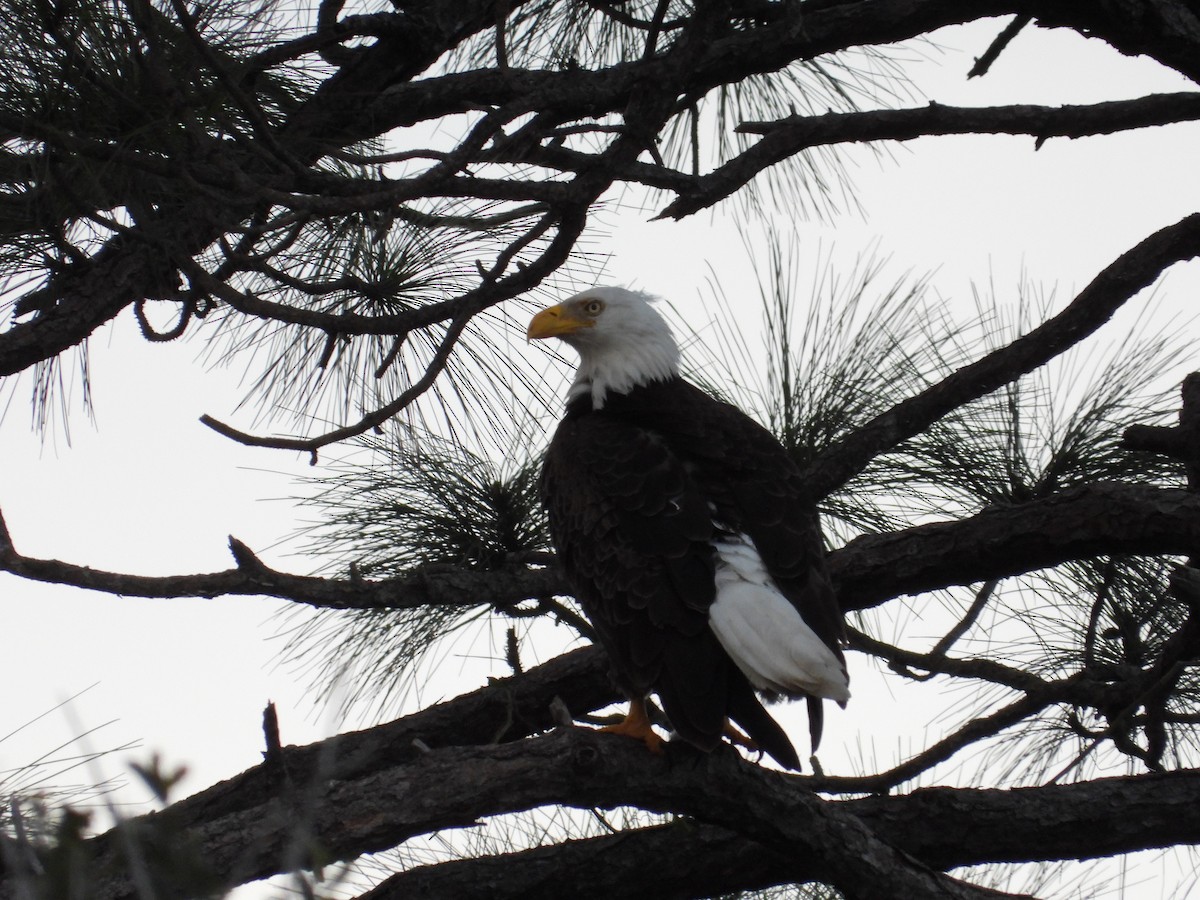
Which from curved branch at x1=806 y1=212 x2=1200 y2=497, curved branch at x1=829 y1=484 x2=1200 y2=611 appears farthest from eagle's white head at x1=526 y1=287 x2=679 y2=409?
curved branch at x1=829 y1=484 x2=1200 y2=611

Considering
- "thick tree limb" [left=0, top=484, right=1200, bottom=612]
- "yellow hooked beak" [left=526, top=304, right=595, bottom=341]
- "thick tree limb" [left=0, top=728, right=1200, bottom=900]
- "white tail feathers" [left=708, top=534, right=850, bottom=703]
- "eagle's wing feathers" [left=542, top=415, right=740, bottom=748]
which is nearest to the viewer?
"thick tree limb" [left=0, top=728, right=1200, bottom=900]

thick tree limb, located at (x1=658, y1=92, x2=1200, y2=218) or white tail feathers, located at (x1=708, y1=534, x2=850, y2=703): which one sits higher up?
thick tree limb, located at (x1=658, y1=92, x2=1200, y2=218)

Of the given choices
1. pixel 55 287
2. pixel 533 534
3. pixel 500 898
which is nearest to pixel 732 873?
pixel 500 898

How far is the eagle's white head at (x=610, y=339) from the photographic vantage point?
146 inches

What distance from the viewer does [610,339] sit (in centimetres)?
378

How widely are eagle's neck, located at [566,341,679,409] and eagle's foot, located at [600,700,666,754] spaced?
1.12 meters

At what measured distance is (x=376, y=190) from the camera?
2432 millimetres

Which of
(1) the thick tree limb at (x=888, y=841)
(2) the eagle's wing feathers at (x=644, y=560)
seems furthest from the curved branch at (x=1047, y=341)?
(1) the thick tree limb at (x=888, y=841)

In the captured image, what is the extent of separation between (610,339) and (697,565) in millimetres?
1237

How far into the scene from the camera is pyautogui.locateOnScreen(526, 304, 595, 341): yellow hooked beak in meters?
3.67

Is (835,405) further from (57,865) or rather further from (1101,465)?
(57,865)

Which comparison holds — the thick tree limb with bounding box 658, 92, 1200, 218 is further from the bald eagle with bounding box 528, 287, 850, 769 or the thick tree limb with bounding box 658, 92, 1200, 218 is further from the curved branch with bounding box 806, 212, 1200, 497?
the bald eagle with bounding box 528, 287, 850, 769

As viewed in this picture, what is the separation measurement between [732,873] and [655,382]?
145 centimetres

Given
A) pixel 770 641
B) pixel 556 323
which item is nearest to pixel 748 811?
pixel 770 641
